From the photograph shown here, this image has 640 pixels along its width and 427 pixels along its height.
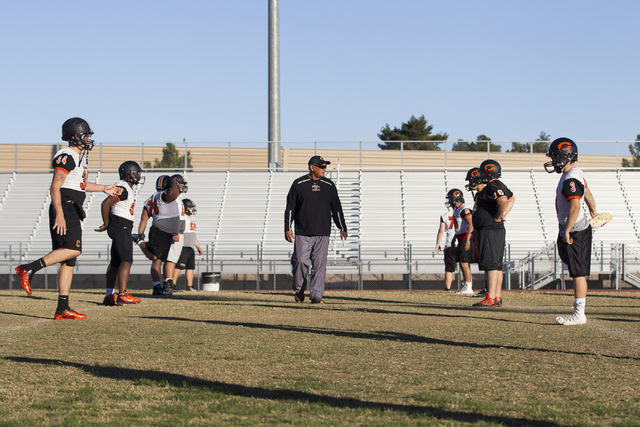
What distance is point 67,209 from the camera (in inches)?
265

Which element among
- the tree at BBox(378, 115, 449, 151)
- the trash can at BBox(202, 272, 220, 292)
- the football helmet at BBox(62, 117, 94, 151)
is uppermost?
the tree at BBox(378, 115, 449, 151)

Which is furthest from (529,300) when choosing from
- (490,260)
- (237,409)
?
(237,409)

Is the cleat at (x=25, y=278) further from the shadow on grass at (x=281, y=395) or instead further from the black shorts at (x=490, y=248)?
the black shorts at (x=490, y=248)

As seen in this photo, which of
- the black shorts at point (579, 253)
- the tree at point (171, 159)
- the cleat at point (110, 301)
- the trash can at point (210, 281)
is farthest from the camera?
the tree at point (171, 159)

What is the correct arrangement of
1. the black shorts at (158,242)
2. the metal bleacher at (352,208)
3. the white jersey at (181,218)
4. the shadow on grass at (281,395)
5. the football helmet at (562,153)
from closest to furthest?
the shadow on grass at (281,395) < the football helmet at (562,153) < the black shorts at (158,242) < the white jersey at (181,218) < the metal bleacher at (352,208)

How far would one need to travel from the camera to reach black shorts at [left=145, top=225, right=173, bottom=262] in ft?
35.0

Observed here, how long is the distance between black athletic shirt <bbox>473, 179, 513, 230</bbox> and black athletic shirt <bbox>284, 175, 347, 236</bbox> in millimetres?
1828

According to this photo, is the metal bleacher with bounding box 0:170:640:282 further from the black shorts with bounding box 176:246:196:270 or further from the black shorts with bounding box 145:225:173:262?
the black shorts with bounding box 145:225:173:262

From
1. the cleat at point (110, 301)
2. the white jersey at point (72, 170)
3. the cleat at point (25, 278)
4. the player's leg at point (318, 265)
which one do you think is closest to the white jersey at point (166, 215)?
the cleat at point (110, 301)

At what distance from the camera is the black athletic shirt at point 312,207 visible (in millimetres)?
8750

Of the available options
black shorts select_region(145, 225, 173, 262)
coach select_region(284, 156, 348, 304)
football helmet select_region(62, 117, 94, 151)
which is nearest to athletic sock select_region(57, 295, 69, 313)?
football helmet select_region(62, 117, 94, 151)

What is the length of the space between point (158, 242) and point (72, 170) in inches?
157

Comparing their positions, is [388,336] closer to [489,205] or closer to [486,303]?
[486,303]

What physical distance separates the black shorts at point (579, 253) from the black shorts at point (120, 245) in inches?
203
